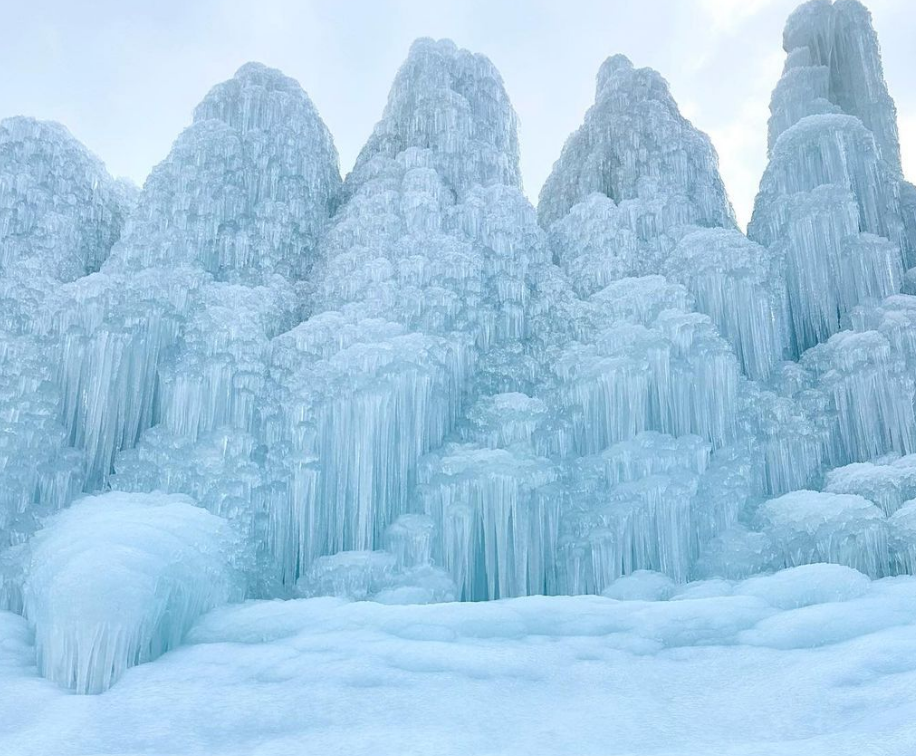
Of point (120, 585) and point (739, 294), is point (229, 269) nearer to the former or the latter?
point (120, 585)

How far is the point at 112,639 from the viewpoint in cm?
941

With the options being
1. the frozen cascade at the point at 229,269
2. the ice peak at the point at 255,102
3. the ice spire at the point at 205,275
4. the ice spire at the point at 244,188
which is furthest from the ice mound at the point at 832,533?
the ice peak at the point at 255,102

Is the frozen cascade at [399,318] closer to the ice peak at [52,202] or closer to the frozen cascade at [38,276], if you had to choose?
the frozen cascade at [38,276]

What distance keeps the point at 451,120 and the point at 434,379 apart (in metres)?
8.05

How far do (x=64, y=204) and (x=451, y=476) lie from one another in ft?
35.0

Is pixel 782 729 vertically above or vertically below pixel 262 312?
below

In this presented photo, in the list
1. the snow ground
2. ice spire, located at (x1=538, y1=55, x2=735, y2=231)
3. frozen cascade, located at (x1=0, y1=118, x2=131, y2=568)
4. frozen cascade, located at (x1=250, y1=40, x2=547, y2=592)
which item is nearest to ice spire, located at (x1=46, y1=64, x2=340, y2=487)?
frozen cascade, located at (x1=0, y1=118, x2=131, y2=568)

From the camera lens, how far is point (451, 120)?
2000 cm

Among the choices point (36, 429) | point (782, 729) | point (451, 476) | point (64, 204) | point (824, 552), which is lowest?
point (782, 729)

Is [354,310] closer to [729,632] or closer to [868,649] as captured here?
[729,632]

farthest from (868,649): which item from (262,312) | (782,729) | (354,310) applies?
(262,312)

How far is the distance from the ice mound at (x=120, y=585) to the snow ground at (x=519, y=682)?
1.11 feet

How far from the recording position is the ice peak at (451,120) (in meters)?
19.7

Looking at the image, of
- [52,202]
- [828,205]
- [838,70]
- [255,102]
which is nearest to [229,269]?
[52,202]
